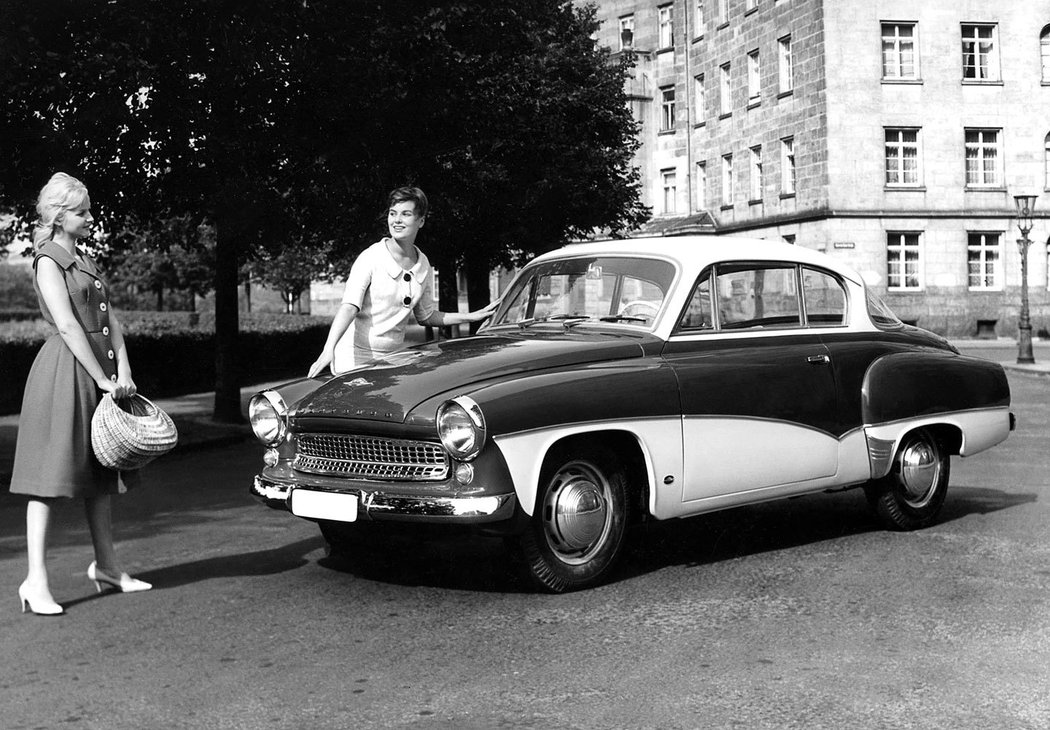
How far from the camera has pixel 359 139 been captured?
1691 cm

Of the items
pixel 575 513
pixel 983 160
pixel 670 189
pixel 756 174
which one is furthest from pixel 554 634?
pixel 670 189

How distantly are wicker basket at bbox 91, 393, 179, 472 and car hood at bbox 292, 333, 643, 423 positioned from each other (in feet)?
2.59

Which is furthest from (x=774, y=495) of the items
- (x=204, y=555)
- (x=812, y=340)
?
(x=204, y=555)

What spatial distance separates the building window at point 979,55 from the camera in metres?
49.3

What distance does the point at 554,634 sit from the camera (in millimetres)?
5980

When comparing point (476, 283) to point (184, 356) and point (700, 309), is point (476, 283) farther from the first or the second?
point (700, 309)

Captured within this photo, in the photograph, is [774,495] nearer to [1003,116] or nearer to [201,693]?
[201,693]

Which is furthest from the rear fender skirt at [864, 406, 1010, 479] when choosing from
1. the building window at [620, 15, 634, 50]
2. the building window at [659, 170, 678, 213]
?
the building window at [620, 15, 634, 50]

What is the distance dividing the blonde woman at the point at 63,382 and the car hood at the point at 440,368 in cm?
102

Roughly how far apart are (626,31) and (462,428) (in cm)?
6252

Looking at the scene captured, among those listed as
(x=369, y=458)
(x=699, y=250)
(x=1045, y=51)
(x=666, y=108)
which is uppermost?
(x=666, y=108)

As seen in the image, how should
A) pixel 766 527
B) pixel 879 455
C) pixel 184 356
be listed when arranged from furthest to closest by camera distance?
1. pixel 184 356
2. pixel 766 527
3. pixel 879 455

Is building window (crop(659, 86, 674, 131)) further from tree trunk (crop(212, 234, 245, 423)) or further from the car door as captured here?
the car door

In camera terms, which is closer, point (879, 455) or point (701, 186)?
point (879, 455)
